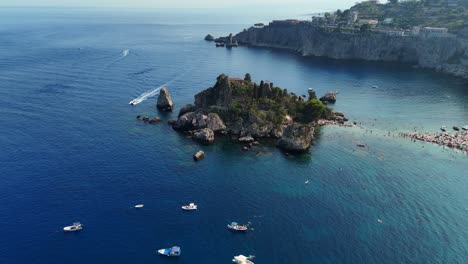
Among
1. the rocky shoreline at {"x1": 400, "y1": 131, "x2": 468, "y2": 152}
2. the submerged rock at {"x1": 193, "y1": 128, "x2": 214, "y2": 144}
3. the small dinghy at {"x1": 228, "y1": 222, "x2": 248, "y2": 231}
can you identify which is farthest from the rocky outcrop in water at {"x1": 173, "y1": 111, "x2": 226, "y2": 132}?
the rocky shoreline at {"x1": 400, "y1": 131, "x2": 468, "y2": 152}

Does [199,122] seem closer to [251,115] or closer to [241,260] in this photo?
[251,115]

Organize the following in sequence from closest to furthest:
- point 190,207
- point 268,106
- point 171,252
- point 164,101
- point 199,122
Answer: point 171,252 < point 190,207 < point 199,122 < point 268,106 < point 164,101

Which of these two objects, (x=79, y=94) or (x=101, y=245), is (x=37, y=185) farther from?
(x=79, y=94)

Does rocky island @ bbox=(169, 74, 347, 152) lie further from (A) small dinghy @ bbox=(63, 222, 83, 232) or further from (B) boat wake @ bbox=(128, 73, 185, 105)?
(A) small dinghy @ bbox=(63, 222, 83, 232)

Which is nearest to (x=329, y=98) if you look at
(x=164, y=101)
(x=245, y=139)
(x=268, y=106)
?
(x=268, y=106)

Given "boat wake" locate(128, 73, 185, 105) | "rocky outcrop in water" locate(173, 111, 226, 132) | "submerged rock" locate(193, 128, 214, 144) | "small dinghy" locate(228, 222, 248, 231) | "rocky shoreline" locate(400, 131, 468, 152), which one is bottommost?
"small dinghy" locate(228, 222, 248, 231)

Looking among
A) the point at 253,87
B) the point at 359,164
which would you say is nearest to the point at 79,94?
the point at 253,87

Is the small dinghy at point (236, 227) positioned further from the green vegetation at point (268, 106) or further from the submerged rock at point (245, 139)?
the green vegetation at point (268, 106)
